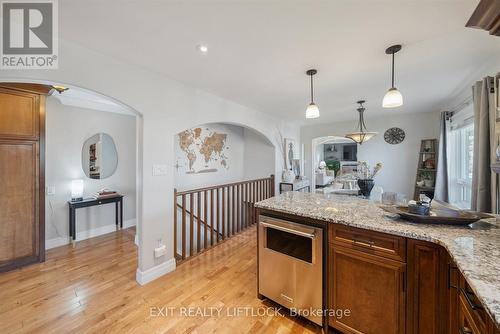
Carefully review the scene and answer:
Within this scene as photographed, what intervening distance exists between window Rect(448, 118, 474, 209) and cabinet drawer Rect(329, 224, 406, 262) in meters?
3.02

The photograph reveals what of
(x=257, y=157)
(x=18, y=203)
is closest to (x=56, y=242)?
(x=18, y=203)

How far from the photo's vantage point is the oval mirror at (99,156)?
3.59 metres

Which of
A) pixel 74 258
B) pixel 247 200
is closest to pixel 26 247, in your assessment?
pixel 74 258

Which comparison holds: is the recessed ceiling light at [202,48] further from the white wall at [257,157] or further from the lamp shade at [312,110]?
the white wall at [257,157]

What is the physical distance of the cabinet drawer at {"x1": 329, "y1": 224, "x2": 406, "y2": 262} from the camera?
1.29 m

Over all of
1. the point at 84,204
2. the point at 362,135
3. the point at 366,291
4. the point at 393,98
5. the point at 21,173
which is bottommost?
the point at 366,291

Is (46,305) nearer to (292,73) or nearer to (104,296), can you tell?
(104,296)

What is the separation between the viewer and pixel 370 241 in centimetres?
138

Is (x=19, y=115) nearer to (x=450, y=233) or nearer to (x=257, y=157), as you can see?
Answer: (x=257, y=157)

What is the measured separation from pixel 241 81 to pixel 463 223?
2.51 metres

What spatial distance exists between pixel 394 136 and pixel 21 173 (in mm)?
6792

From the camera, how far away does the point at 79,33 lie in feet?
5.41

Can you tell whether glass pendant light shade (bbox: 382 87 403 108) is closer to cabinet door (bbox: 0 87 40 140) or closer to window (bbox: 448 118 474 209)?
window (bbox: 448 118 474 209)

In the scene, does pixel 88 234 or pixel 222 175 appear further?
pixel 222 175
